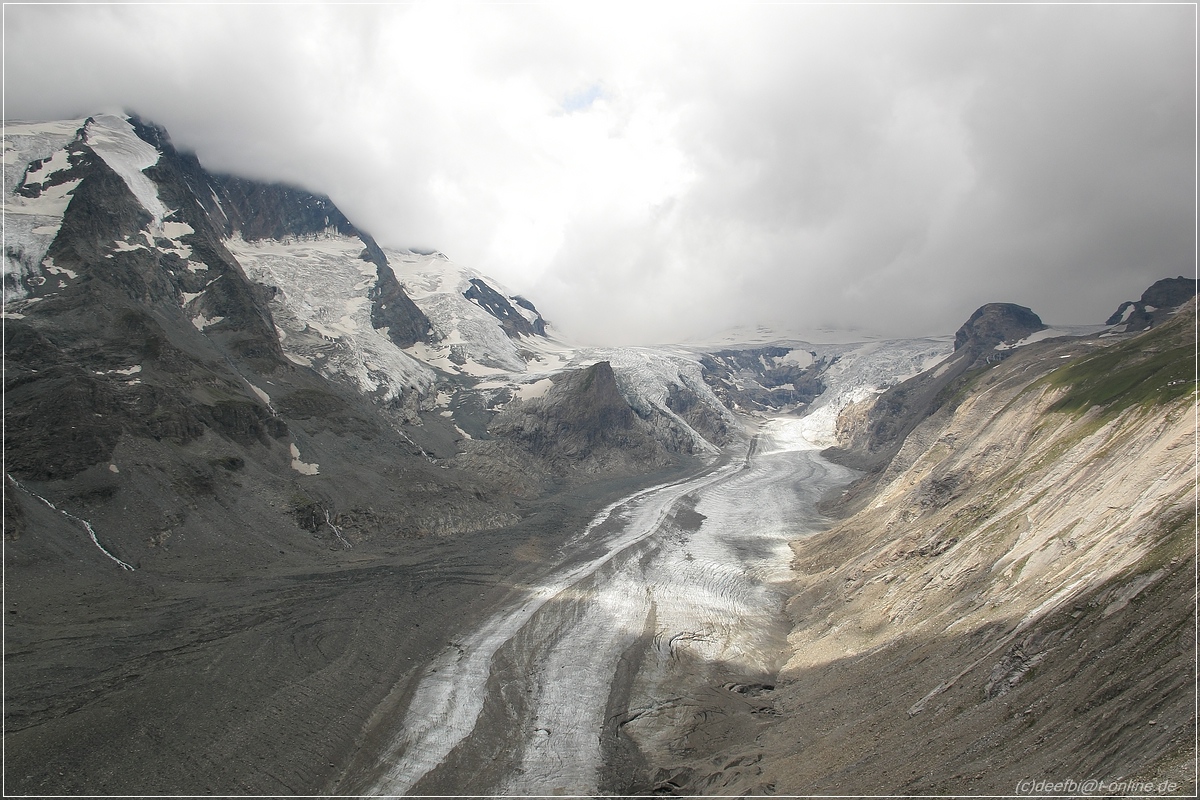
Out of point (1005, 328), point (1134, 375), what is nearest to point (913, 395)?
point (1005, 328)

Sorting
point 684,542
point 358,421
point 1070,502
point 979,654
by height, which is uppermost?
point 358,421

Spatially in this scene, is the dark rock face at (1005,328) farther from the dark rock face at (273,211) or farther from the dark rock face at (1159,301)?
the dark rock face at (273,211)

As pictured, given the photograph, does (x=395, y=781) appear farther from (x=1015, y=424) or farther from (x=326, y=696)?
(x=1015, y=424)

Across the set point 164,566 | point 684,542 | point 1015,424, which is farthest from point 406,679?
point 1015,424

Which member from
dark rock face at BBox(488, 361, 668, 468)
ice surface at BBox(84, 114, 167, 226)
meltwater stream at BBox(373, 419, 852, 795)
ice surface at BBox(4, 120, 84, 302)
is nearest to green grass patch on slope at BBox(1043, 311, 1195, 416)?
meltwater stream at BBox(373, 419, 852, 795)

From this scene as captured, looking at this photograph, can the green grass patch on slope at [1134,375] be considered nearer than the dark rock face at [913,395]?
Yes

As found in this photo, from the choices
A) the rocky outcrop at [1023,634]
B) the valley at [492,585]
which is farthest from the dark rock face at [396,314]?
the rocky outcrop at [1023,634]
